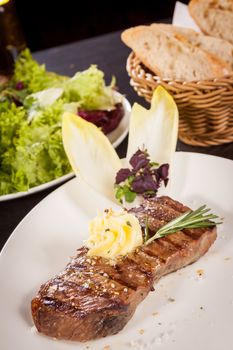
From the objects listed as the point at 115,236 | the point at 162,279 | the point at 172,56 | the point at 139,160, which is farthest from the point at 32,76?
the point at 162,279

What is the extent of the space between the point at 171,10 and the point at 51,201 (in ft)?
18.0

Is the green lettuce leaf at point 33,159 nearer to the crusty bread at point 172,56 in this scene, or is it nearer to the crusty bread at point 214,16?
the crusty bread at point 172,56

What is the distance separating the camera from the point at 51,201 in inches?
92.0

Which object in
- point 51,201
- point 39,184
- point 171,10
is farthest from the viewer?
point 171,10

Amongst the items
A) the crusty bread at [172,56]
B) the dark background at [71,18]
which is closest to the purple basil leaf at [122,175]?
the crusty bread at [172,56]

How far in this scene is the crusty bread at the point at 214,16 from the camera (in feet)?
9.31

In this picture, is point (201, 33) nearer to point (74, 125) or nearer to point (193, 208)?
point (74, 125)

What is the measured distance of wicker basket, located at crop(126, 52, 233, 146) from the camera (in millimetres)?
2293

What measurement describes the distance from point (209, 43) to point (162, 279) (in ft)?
4.80

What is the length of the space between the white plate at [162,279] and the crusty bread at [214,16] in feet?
2.90

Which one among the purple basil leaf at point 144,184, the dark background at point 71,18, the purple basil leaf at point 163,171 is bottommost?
the dark background at point 71,18

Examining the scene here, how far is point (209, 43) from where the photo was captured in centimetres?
279

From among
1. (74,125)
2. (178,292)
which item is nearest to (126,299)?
(178,292)

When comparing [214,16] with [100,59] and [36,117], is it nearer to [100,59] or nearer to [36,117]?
[36,117]
